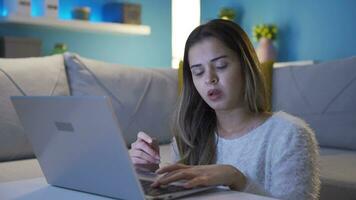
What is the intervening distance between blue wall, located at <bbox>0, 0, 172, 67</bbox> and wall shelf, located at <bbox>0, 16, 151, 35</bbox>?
10 cm

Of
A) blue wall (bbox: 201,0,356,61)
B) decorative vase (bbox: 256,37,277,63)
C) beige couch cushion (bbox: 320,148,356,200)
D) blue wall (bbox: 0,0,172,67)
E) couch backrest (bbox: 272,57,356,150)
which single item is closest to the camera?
beige couch cushion (bbox: 320,148,356,200)

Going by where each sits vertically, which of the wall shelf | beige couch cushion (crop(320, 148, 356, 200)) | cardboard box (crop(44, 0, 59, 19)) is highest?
cardboard box (crop(44, 0, 59, 19))

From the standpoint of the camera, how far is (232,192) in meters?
0.91

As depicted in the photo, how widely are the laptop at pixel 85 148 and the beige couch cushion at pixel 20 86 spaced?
3.56 feet

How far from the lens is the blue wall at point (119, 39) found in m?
3.69

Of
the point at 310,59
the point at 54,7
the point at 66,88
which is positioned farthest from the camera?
the point at 310,59

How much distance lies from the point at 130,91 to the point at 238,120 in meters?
1.30

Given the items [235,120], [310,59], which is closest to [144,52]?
[310,59]

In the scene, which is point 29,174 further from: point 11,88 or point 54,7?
point 54,7

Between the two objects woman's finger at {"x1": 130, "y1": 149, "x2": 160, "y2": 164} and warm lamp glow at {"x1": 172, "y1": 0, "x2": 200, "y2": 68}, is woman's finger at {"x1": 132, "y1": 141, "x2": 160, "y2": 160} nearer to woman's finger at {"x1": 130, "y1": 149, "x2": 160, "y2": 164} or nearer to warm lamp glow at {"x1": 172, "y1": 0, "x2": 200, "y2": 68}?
woman's finger at {"x1": 130, "y1": 149, "x2": 160, "y2": 164}

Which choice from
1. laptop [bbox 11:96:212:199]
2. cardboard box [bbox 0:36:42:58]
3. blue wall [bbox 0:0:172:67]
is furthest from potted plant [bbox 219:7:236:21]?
laptop [bbox 11:96:212:199]

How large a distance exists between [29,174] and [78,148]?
996mm

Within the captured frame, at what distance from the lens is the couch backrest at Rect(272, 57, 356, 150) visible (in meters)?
2.40

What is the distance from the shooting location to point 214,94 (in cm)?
118
